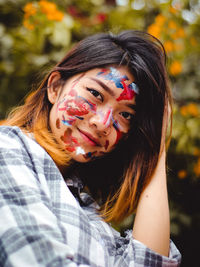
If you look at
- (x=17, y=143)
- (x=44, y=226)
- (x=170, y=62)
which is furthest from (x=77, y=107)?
(x=170, y=62)

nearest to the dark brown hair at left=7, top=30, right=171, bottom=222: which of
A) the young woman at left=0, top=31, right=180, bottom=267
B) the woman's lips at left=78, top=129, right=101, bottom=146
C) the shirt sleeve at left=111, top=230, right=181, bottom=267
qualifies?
the young woman at left=0, top=31, right=180, bottom=267

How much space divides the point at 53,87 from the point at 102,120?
32cm

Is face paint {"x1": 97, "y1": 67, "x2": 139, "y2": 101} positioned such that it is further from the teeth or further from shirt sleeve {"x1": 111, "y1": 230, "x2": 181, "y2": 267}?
shirt sleeve {"x1": 111, "y1": 230, "x2": 181, "y2": 267}

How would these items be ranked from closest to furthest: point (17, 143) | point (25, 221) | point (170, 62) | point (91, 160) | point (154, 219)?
point (25, 221) → point (17, 143) → point (154, 219) → point (91, 160) → point (170, 62)

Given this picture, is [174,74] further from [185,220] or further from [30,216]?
[30,216]

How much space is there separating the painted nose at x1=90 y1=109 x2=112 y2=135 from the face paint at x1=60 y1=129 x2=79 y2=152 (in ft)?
0.35

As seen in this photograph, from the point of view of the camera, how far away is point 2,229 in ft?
2.39

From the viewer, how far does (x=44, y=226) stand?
0.75 m

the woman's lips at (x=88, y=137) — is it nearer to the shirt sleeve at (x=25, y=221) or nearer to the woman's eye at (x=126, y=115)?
the woman's eye at (x=126, y=115)

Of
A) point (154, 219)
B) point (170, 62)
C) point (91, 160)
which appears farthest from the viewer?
point (170, 62)

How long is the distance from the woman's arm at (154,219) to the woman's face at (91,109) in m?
0.30

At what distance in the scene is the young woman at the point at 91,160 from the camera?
77 centimetres

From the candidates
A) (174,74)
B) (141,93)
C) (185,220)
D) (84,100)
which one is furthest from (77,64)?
(185,220)

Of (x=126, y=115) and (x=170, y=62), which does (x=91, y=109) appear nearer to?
(x=126, y=115)
